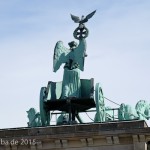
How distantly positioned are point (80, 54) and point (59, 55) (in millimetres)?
1590

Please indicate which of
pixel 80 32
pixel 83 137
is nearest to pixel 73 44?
pixel 80 32

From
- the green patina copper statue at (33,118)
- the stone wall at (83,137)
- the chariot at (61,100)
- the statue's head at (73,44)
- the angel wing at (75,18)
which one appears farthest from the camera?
the angel wing at (75,18)

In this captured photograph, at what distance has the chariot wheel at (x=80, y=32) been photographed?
134 ft

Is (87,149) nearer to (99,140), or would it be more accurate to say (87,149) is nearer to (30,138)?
(99,140)

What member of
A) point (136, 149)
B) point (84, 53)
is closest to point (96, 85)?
point (84, 53)

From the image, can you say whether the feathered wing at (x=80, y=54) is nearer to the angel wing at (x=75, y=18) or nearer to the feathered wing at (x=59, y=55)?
→ the feathered wing at (x=59, y=55)

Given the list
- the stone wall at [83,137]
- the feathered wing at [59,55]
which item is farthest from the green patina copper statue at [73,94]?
the stone wall at [83,137]

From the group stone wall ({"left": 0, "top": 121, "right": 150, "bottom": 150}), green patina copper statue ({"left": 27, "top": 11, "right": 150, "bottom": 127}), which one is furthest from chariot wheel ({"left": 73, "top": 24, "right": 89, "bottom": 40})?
stone wall ({"left": 0, "top": 121, "right": 150, "bottom": 150})

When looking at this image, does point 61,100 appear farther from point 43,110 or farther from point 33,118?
point 33,118

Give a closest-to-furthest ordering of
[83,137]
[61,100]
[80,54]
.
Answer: [83,137] < [61,100] < [80,54]

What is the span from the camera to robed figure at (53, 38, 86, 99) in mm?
38938

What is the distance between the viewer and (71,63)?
40.0 m

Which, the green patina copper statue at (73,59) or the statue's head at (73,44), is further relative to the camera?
the statue's head at (73,44)

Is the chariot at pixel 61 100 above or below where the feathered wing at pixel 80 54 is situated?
below
